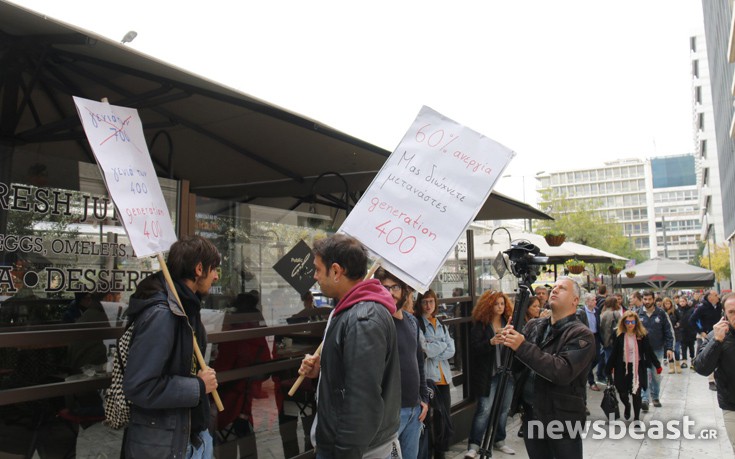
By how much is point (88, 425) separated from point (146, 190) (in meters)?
1.56

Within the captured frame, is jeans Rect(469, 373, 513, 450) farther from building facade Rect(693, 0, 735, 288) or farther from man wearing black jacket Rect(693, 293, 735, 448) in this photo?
building facade Rect(693, 0, 735, 288)

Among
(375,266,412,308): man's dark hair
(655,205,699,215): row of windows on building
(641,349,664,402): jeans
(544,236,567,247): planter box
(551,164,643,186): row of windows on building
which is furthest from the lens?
(551,164,643,186): row of windows on building

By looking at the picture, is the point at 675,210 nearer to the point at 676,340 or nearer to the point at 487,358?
the point at 676,340

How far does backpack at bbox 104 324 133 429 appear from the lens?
9.10 feet

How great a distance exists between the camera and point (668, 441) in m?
7.59

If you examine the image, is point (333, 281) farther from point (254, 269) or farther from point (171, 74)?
point (254, 269)

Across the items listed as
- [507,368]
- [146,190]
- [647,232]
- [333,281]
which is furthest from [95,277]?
[647,232]

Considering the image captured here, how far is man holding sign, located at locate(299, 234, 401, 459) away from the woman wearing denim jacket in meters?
2.80

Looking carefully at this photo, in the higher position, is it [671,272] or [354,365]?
[671,272]

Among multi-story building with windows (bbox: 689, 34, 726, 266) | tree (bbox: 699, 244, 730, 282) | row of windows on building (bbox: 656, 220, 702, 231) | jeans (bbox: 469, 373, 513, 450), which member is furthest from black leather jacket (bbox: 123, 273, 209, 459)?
row of windows on building (bbox: 656, 220, 702, 231)

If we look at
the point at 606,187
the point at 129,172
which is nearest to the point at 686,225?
the point at 606,187

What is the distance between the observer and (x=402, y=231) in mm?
3521

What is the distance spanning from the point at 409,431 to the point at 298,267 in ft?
5.41

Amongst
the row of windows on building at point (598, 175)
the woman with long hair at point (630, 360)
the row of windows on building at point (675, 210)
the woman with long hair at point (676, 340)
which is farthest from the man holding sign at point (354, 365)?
the row of windows on building at point (598, 175)
